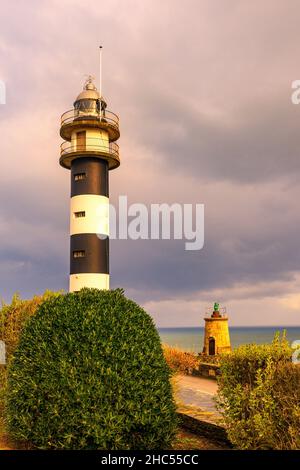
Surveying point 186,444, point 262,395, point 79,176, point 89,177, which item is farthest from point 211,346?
point 262,395

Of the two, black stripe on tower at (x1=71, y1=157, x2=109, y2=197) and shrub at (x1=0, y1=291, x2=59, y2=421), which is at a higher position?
black stripe on tower at (x1=71, y1=157, x2=109, y2=197)

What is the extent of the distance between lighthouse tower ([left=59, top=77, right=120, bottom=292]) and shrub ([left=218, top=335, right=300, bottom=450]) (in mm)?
17898

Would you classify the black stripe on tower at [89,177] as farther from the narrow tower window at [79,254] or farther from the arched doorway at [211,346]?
the arched doorway at [211,346]

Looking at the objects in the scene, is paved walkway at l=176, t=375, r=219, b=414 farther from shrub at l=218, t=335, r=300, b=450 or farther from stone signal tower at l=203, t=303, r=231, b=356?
stone signal tower at l=203, t=303, r=231, b=356

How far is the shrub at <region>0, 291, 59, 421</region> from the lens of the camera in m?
14.6

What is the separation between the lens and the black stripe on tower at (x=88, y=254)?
27656 mm

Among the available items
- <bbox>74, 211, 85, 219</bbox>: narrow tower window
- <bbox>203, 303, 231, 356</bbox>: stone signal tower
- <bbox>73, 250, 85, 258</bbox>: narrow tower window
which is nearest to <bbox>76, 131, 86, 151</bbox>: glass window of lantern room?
<bbox>74, 211, 85, 219</bbox>: narrow tower window

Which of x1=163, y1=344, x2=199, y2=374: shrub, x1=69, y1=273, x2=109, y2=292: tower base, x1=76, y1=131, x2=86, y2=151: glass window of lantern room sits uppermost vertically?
x1=76, y1=131, x2=86, y2=151: glass window of lantern room

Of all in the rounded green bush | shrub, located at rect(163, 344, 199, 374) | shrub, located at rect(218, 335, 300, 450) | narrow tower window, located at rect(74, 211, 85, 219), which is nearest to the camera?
shrub, located at rect(218, 335, 300, 450)

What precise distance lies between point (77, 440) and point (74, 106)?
26.1 meters

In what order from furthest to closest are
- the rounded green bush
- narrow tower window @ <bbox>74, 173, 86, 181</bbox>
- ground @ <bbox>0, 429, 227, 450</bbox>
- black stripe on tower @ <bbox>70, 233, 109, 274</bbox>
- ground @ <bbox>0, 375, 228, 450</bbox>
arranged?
narrow tower window @ <bbox>74, 173, 86, 181</bbox>
black stripe on tower @ <bbox>70, 233, 109, 274</bbox>
ground @ <bbox>0, 375, 228, 450</bbox>
ground @ <bbox>0, 429, 227, 450</bbox>
the rounded green bush

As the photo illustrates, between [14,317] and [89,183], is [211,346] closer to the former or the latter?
[89,183]

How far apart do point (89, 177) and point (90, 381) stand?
21088 mm
